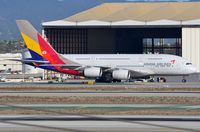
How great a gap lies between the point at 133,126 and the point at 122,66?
1918 inches

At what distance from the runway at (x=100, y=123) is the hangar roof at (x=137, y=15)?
59.1 meters

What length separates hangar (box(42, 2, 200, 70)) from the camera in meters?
89.8

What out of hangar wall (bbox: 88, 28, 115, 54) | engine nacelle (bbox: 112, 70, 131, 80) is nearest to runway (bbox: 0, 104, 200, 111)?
engine nacelle (bbox: 112, 70, 131, 80)

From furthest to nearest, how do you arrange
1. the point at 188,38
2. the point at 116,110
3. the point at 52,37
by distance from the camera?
the point at 52,37 < the point at 188,38 < the point at 116,110

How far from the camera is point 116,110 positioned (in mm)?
36156

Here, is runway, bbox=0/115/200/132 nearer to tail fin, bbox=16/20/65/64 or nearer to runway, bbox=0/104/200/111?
runway, bbox=0/104/200/111

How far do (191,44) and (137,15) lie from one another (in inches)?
778

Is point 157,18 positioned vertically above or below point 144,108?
above

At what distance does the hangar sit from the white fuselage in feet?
44.0

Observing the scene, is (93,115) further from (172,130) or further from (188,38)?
(188,38)

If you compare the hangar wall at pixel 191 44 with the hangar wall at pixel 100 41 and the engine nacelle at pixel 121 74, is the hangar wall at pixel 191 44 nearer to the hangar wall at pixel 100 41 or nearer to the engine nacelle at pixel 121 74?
the hangar wall at pixel 100 41

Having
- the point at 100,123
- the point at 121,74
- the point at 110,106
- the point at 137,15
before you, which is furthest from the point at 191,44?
the point at 100,123

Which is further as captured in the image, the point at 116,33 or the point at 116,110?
the point at 116,33

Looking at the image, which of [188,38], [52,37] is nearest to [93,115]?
[188,38]
